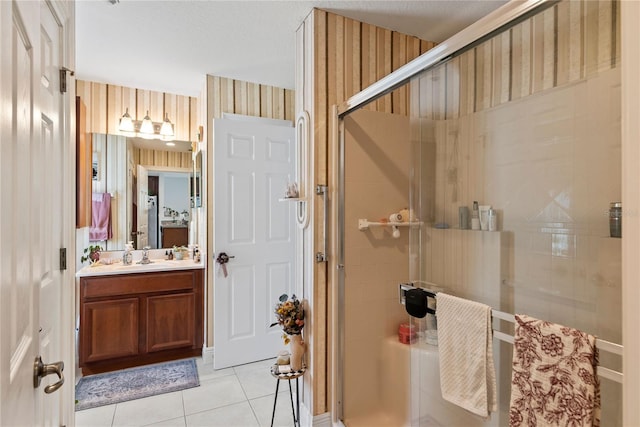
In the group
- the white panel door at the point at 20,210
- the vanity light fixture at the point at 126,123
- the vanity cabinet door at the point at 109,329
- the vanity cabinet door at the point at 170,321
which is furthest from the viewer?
the vanity light fixture at the point at 126,123

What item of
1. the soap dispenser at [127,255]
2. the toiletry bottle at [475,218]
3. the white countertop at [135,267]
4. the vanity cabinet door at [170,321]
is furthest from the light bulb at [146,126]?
the toiletry bottle at [475,218]

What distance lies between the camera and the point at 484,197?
1711 mm

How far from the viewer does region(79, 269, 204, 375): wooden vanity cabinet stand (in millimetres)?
2594

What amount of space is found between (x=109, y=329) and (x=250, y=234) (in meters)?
1.36

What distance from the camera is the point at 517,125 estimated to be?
1.63m

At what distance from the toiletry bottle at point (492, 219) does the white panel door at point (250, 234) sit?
1766mm

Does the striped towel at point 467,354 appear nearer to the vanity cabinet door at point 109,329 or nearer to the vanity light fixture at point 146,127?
the vanity cabinet door at point 109,329

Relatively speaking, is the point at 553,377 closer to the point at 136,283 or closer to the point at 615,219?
the point at 615,219

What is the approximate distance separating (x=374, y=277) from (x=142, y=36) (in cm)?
230

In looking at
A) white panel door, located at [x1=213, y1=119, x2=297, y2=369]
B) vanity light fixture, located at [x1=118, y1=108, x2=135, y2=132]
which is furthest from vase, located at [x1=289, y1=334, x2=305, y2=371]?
vanity light fixture, located at [x1=118, y1=108, x2=135, y2=132]

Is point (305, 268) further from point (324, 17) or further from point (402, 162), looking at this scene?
point (324, 17)

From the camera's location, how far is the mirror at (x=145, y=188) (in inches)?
123

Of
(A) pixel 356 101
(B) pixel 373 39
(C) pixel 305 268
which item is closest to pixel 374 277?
(C) pixel 305 268

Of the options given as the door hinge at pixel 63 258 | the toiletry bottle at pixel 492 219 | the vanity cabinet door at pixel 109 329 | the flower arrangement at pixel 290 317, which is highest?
the toiletry bottle at pixel 492 219
